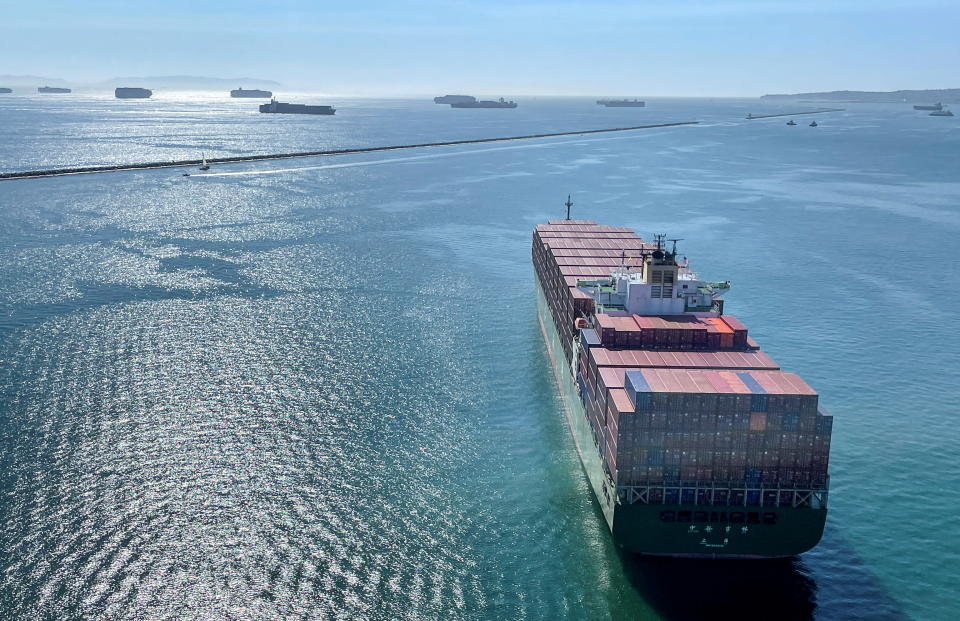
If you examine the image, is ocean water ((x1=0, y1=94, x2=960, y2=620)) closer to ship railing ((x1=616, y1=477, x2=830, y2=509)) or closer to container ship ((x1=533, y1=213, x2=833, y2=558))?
container ship ((x1=533, y1=213, x2=833, y2=558))

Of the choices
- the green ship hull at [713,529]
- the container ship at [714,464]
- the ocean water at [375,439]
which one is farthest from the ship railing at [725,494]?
the ocean water at [375,439]

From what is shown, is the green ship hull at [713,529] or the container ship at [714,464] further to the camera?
the green ship hull at [713,529]

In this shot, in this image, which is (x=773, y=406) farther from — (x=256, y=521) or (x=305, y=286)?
(x=305, y=286)

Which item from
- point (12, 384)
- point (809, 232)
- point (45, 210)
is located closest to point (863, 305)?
point (809, 232)

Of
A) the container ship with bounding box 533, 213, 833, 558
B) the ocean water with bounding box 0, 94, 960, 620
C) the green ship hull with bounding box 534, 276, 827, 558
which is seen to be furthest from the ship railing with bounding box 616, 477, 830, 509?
the ocean water with bounding box 0, 94, 960, 620

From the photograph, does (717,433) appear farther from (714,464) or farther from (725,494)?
(725,494)

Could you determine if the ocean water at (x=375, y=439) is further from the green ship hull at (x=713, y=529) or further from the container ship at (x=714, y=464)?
the container ship at (x=714, y=464)

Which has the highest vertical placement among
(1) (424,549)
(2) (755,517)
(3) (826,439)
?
(3) (826,439)

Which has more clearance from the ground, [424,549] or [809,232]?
[809,232]
